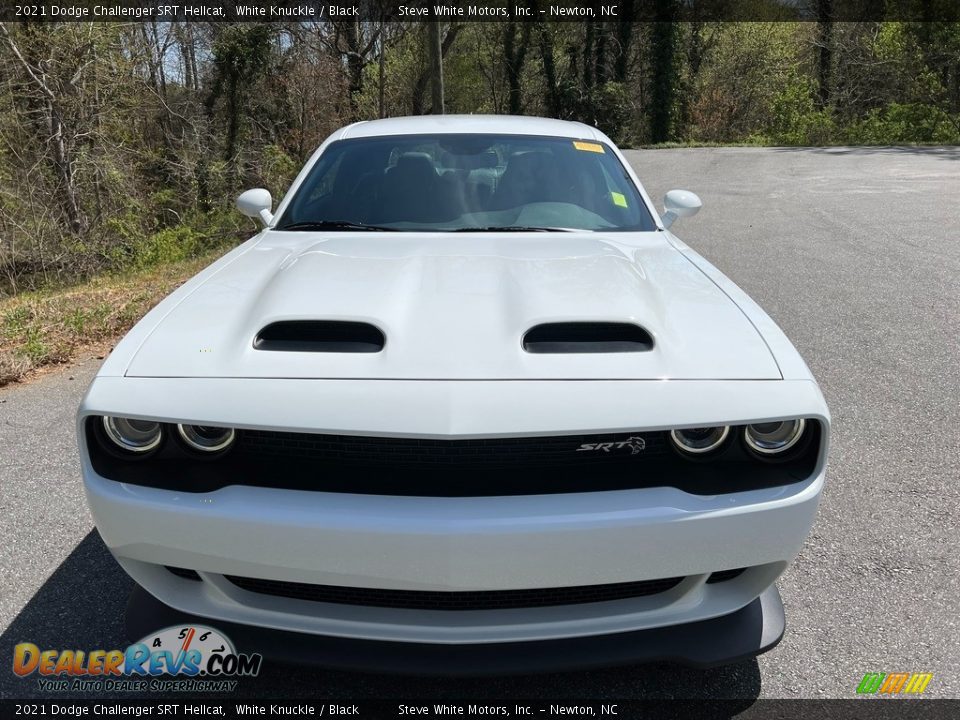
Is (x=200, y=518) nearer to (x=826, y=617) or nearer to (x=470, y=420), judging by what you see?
(x=470, y=420)

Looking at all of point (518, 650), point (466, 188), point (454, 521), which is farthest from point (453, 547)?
point (466, 188)

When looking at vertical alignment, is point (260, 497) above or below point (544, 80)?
below

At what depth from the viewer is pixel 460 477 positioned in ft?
5.79

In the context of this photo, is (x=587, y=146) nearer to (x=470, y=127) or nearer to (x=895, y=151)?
(x=470, y=127)

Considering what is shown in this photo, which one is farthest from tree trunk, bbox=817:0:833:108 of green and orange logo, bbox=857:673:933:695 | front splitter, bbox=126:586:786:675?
front splitter, bbox=126:586:786:675

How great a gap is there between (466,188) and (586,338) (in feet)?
4.69

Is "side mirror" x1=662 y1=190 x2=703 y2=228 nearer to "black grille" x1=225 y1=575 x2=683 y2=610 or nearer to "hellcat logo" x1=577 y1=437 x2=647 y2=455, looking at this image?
"hellcat logo" x1=577 y1=437 x2=647 y2=455

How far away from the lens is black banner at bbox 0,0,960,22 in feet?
37.5

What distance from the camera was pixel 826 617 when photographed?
243 cm

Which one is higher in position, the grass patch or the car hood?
the car hood

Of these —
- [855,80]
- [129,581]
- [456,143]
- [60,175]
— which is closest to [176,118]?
[60,175]

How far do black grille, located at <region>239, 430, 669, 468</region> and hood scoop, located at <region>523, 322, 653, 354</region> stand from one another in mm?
248

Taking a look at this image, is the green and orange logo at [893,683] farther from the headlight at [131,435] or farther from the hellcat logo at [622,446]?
the headlight at [131,435]

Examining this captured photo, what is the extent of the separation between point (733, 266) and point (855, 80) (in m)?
29.3
